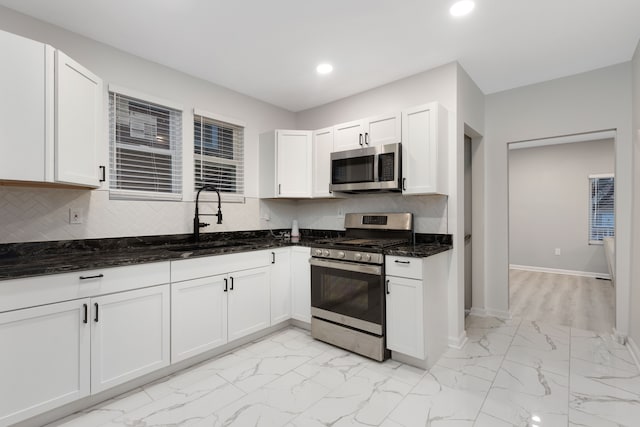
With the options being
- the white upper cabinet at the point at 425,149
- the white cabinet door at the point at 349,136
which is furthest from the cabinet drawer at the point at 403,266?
the white cabinet door at the point at 349,136

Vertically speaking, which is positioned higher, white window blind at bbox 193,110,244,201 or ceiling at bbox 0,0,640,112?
ceiling at bbox 0,0,640,112

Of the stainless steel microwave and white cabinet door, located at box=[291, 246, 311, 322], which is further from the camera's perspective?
white cabinet door, located at box=[291, 246, 311, 322]

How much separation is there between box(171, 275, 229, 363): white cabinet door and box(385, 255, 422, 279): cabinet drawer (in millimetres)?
1406

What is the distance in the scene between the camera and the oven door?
250 cm

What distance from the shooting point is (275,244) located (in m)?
3.10

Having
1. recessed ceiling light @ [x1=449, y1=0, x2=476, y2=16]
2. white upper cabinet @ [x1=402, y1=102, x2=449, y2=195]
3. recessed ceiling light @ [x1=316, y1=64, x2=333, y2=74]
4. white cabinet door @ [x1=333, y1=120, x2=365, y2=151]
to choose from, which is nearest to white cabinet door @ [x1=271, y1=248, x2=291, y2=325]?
white cabinet door @ [x1=333, y1=120, x2=365, y2=151]

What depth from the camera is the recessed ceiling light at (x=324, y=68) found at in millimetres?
2900

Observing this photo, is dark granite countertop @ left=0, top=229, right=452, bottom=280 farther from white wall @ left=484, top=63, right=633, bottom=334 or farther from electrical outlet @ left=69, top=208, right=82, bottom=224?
white wall @ left=484, top=63, right=633, bottom=334

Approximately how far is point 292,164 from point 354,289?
1.68 meters

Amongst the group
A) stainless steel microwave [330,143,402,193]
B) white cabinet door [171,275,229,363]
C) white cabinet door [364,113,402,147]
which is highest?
white cabinet door [364,113,402,147]

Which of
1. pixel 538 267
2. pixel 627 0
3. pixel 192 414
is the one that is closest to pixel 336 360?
→ pixel 192 414

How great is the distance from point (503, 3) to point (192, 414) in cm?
335

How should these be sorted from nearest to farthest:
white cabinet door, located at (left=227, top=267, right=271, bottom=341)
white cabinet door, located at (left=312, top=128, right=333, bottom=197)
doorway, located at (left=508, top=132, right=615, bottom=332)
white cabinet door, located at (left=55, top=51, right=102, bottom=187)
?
Answer: white cabinet door, located at (left=55, top=51, right=102, bottom=187) < white cabinet door, located at (left=227, top=267, right=271, bottom=341) < white cabinet door, located at (left=312, top=128, right=333, bottom=197) < doorway, located at (left=508, top=132, right=615, bottom=332)

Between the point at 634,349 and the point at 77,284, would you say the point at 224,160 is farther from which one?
the point at 634,349
